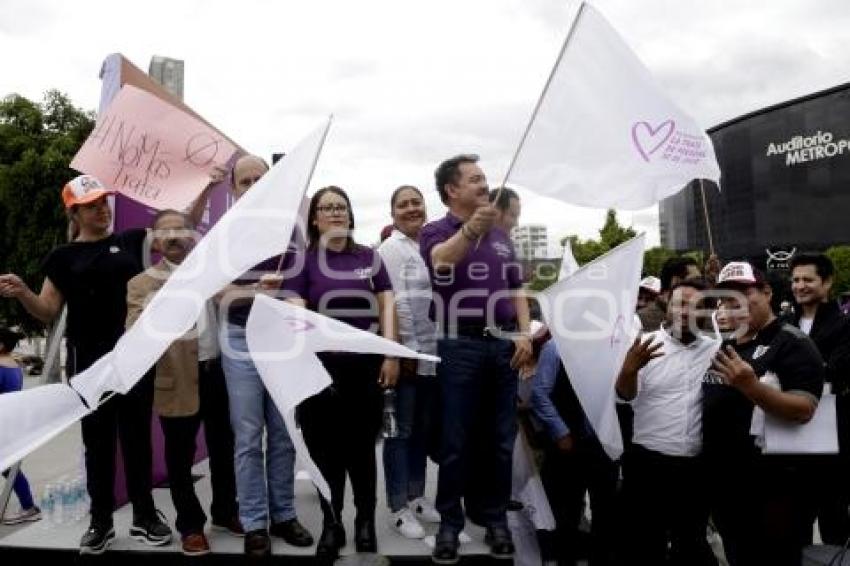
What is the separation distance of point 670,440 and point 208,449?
246cm

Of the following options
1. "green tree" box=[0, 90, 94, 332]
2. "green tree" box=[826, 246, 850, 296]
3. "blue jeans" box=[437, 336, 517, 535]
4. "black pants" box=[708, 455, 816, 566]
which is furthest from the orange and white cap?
"green tree" box=[826, 246, 850, 296]

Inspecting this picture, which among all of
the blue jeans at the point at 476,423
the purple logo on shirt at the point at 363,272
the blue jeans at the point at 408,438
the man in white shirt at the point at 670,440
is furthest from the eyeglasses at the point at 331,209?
the man in white shirt at the point at 670,440

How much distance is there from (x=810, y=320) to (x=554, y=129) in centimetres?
214

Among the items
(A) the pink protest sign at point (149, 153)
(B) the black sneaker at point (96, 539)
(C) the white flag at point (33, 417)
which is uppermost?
(A) the pink protest sign at point (149, 153)

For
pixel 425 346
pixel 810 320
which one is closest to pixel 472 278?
pixel 425 346

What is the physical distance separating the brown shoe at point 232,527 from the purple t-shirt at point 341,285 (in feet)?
4.30

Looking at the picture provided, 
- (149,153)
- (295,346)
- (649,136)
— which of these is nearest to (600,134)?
(649,136)

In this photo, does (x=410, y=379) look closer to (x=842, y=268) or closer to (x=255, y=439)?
(x=255, y=439)

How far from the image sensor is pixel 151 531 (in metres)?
3.57

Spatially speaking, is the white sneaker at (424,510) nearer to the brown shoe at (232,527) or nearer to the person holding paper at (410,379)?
the person holding paper at (410,379)

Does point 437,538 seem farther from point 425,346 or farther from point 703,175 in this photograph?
point 703,175

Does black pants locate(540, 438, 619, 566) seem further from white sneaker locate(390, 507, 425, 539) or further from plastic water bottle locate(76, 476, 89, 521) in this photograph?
plastic water bottle locate(76, 476, 89, 521)

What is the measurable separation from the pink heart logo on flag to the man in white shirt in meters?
0.70

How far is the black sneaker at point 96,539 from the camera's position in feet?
11.5
